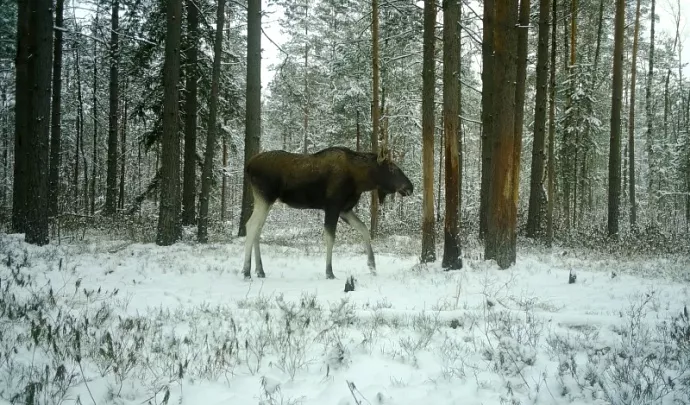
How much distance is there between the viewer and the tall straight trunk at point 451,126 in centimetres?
917

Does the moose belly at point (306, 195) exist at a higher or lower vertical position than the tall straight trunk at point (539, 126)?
lower

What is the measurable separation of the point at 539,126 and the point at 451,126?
751cm

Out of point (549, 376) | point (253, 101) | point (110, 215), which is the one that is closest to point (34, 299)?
point (549, 376)

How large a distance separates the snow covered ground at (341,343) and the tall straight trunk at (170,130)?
458 centimetres

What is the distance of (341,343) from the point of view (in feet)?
13.8

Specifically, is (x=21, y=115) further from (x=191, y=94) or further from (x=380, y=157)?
(x=380, y=157)

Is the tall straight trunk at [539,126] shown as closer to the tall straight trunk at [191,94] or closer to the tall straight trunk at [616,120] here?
the tall straight trunk at [616,120]

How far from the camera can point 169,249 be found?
39.0ft

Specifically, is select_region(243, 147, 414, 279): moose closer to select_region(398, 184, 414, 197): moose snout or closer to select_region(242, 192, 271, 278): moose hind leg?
select_region(242, 192, 271, 278): moose hind leg

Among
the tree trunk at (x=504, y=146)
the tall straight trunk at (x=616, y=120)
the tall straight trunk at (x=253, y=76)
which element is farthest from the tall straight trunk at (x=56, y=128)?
the tall straight trunk at (x=616, y=120)

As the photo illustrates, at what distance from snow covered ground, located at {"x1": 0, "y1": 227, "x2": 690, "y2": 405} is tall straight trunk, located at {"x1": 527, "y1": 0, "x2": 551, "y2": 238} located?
8.30 m

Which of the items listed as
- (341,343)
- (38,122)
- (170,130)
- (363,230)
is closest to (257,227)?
(363,230)

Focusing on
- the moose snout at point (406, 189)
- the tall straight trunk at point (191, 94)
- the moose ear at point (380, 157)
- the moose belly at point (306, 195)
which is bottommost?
the moose belly at point (306, 195)

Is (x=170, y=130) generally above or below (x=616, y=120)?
Answer: below
